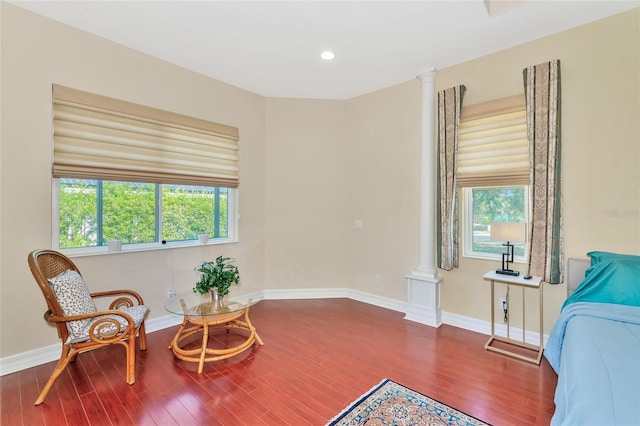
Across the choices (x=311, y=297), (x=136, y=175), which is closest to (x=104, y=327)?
(x=136, y=175)

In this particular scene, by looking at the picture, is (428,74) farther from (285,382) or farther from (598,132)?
(285,382)

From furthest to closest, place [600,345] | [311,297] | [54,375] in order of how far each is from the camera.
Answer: [311,297] → [54,375] → [600,345]

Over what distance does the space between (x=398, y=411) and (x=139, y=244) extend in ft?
10.1

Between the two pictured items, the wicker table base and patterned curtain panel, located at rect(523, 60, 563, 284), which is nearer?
the wicker table base

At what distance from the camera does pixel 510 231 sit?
9.06 ft

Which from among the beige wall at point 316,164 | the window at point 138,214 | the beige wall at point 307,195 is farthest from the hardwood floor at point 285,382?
the beige wall at point 307,195

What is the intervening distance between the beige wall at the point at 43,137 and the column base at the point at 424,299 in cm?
276

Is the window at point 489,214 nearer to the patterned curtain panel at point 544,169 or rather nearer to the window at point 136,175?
the patterned curtain panel at point 544,169

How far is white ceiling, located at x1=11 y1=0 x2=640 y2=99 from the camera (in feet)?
8.16

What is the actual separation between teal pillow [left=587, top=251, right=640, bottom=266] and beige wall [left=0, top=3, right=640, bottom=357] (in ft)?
0.54

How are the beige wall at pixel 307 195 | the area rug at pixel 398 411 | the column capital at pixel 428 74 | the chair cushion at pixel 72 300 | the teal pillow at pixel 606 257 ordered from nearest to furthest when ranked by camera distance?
the area rug at pixel 398 411 → the chair cushion at pixel 72 300 → the teal pillow at pixel 606 257 → the column capital at pixel 428 74 → the beige wall at pixel 307 195

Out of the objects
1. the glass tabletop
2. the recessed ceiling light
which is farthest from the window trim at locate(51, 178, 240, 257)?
the recessed ceiling light

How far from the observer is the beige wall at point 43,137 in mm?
2471

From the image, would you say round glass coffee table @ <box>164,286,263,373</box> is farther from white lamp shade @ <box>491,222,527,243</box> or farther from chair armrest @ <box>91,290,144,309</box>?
white lamp shade @ <box>491,222,527,243</box>
